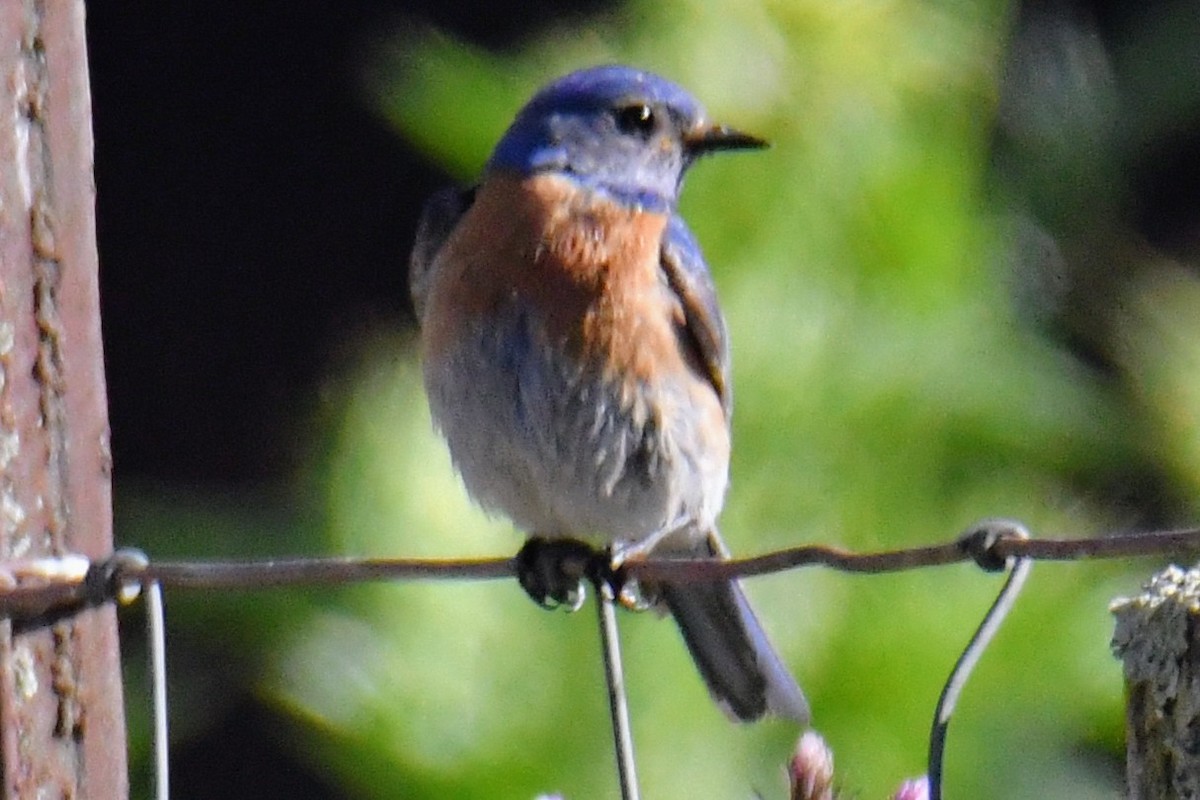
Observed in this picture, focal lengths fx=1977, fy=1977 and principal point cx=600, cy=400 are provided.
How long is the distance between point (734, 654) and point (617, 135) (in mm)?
936

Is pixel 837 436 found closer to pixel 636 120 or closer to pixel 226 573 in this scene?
pixel 636 120

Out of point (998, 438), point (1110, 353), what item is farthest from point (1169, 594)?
point (1110, 353)

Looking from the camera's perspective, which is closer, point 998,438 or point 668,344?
point 668,344

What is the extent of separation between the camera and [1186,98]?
17.9ft

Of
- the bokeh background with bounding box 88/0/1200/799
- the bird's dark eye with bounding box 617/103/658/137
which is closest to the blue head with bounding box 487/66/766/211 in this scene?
the bird's dark eye with bounding box 617/103/658/137

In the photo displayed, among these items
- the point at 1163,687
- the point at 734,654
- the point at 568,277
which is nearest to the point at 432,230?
the point at 568,277

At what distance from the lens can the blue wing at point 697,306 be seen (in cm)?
326

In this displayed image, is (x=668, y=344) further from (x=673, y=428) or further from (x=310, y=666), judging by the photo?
(x=310, y=666)

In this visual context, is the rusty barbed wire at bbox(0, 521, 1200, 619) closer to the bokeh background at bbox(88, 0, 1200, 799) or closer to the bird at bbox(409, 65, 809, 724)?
the bird at bbox(409, 65, 809, 724)

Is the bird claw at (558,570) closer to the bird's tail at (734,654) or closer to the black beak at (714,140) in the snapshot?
the bird's tail at (734,654)

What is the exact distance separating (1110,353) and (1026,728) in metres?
1.24

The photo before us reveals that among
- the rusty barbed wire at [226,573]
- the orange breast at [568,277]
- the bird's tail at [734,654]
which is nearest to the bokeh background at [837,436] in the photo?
the bird's tail at [734,654]

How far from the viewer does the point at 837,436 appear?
4117 mm

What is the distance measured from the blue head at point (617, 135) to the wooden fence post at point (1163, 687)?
1958mm
